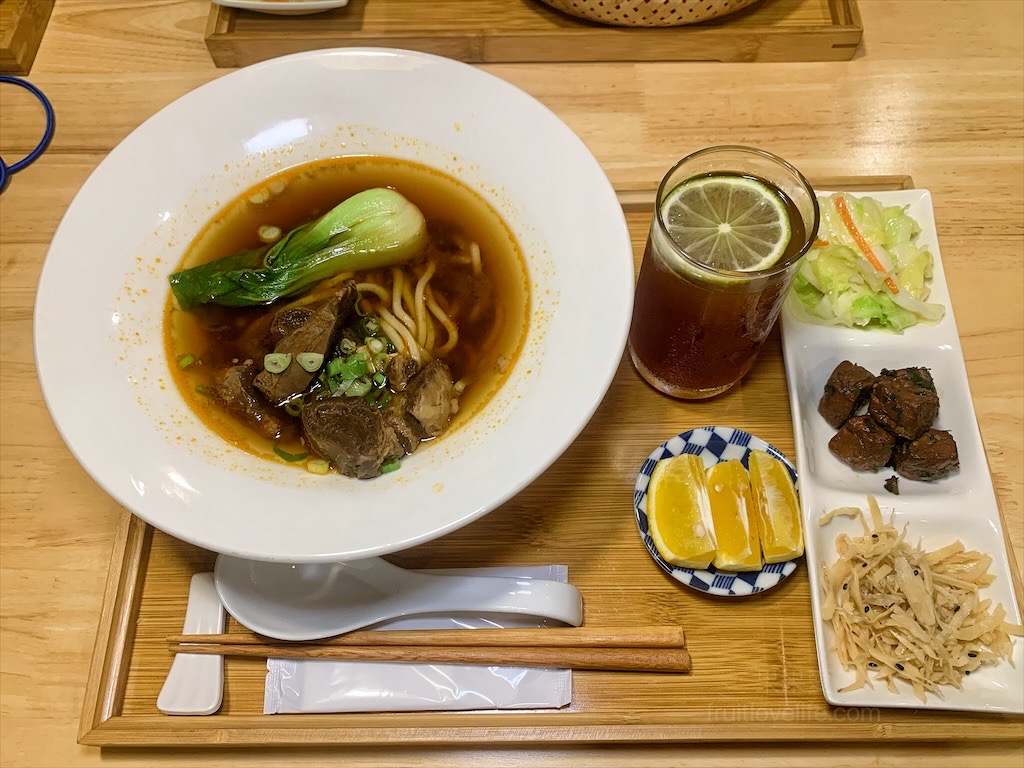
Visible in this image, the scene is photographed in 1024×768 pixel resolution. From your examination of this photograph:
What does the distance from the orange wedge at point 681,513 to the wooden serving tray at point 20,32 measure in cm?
252

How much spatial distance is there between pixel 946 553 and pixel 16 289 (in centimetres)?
254

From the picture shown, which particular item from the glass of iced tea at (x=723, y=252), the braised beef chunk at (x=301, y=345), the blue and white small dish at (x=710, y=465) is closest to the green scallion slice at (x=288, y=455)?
the braised beef chunk at (x=301, y=345)

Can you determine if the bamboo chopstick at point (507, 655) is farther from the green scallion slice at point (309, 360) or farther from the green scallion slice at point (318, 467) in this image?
the green scallion slice at point (309, 360)

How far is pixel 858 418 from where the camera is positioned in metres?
1.71

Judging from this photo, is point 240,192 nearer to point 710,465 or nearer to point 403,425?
point 403,425

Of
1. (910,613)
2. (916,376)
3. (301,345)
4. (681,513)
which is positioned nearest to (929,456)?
(916,376)

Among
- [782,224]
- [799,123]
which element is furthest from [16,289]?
[799,123]

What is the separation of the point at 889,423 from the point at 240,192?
5.76 ft

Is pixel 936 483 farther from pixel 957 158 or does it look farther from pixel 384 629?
pixel 384 629

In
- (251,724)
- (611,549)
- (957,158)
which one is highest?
(957,158)

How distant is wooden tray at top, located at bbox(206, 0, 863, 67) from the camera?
92.1 inches

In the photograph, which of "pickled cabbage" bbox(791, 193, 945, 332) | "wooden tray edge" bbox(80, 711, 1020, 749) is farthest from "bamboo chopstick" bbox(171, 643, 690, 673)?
"pickled cabbage" bbox(791, 193, 945, 332)

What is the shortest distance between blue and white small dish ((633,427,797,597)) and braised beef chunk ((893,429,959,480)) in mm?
269

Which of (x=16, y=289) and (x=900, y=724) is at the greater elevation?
(x=16, y=289)
